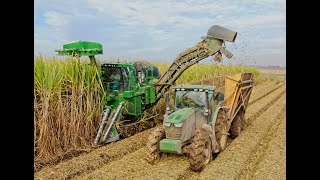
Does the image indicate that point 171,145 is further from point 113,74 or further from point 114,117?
point 113,74

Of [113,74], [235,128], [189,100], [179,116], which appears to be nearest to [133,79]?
[113,74]

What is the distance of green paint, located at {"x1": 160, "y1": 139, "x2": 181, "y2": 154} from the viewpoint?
24.3 feet

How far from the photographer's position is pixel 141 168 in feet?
24.6

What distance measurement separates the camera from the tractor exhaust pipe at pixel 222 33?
10.6m

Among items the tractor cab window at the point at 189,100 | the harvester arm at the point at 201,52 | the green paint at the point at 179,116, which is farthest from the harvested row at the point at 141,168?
the harvester arm at the point at 201,52

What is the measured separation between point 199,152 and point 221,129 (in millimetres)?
2001

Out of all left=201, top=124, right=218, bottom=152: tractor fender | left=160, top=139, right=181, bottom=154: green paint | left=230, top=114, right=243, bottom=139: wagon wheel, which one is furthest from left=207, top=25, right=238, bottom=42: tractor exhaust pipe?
left=160, top=139, right=181, bottom=154: green paint

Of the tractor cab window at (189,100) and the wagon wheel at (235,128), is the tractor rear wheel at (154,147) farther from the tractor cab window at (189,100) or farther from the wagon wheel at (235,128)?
the wagon wheel at (235,128)

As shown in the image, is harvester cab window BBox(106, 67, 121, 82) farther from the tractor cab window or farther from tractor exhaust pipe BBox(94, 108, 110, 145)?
the tractor cab window

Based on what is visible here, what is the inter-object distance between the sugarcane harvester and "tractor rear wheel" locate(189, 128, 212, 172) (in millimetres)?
2995

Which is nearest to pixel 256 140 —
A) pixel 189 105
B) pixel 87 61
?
pixel 189 105

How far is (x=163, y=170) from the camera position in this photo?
7336 mm
